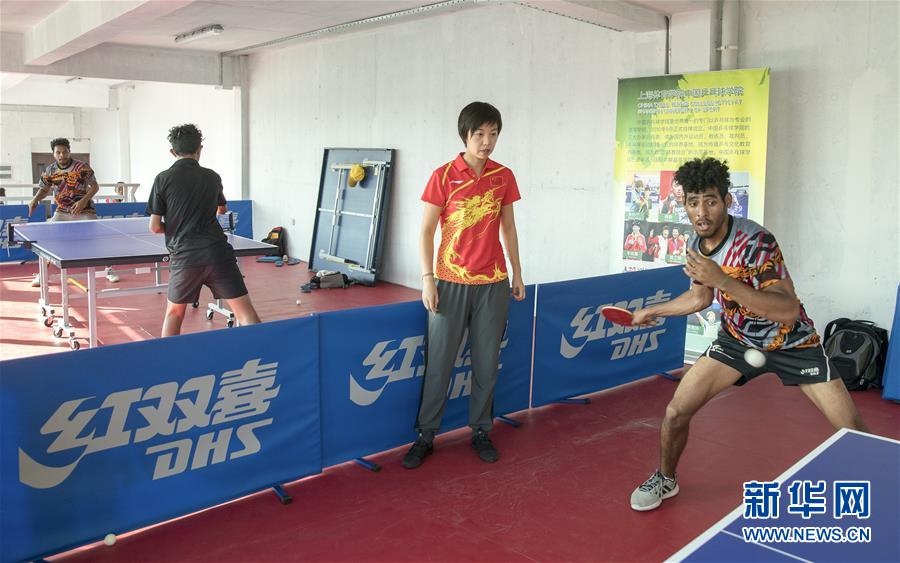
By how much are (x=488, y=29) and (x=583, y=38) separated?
1581mm

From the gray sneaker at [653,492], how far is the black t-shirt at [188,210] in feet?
10.5

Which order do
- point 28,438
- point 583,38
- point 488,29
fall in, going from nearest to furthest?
point 28,438
point 583,38
point 488,29

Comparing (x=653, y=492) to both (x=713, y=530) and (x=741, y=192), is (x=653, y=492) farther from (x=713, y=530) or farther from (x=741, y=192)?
(x=741, y=192)

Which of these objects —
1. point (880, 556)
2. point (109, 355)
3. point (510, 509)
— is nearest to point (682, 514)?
point (510, 509)

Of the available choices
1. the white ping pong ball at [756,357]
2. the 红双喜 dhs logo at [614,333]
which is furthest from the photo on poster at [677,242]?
the white ping pong ball at [756,357]

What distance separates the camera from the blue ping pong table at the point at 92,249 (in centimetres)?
614

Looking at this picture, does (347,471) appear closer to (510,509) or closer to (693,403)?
(510,509)

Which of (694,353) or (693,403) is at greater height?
(693,403)

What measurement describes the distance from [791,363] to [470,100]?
699 centimetres

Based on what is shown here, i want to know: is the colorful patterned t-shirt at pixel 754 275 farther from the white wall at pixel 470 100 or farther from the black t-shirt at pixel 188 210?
the white wall at pixel 470 100

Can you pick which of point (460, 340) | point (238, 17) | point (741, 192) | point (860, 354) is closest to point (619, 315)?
point (460, 340)

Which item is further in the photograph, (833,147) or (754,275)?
(833,147)

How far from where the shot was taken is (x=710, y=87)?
22.8 ft

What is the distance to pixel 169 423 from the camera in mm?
3607
